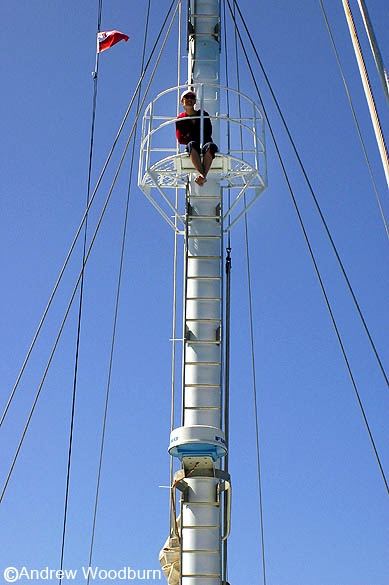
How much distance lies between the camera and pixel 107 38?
13.1 m

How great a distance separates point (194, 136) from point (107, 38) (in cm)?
464

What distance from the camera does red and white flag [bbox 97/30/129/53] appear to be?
42.9 feet

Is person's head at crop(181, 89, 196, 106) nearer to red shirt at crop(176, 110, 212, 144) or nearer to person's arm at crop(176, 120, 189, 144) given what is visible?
red shirt at crop(176, 110, 212, 144)

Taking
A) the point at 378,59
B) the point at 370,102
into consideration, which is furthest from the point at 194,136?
the point at 378,59

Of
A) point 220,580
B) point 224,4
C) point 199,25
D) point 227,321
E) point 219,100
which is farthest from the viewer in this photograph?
point 224,4

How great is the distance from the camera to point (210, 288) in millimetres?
9188

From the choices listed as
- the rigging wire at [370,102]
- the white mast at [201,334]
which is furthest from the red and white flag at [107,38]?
the rigging wire at [370,102]

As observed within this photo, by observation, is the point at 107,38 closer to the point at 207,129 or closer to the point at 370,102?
the point at 207,129

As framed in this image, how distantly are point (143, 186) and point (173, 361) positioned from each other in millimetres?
2133

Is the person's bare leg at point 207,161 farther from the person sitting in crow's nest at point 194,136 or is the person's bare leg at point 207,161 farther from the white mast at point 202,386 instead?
the white mast at point 202,386

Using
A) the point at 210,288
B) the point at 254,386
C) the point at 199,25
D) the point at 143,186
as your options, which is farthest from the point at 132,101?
the point at 254,386

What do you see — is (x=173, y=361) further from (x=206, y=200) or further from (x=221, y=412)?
(x=206, y=200)

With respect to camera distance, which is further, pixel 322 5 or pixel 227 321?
pixel 322 5

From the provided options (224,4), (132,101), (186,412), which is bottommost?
(186,412)
